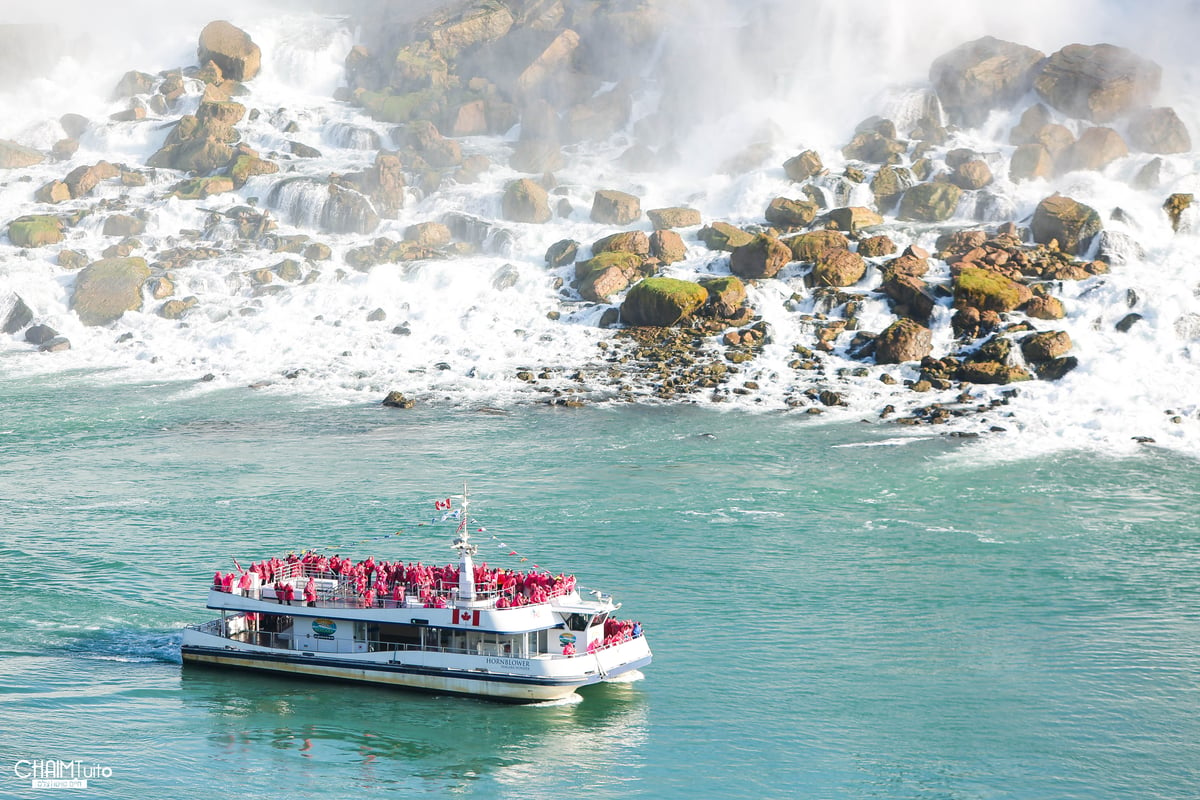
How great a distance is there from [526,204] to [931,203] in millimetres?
34182

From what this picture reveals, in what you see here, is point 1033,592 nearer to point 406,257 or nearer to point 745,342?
point 745,342

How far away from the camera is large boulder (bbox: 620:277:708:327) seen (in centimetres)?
9362

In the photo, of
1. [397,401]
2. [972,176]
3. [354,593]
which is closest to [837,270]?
[972,176]

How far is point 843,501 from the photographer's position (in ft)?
206

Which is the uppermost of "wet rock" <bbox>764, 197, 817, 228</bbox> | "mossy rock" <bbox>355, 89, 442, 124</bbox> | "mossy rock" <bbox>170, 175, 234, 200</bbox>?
"mossy rock" <bbox>355, 89, 442, 124</bbox>

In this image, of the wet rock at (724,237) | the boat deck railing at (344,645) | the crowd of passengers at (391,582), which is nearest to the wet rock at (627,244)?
the wet rock at (724,237)

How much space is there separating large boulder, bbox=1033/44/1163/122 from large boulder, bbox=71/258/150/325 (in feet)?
260

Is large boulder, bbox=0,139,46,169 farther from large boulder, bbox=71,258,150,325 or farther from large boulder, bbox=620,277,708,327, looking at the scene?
large boulder, bbox=620,277,708,327

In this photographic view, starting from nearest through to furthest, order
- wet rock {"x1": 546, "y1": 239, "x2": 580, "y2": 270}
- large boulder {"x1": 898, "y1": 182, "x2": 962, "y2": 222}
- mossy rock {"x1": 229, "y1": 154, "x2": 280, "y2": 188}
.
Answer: large boulder {"x1": 898, "y1": 182, "x2": 962, "y2": 222}
wet rock {"x1": 546, "y1": 239, "x2": 580, "y2": 270}
mossy rock {"x1": 229, "y1": 154, "x2": 280, "y2": 188}

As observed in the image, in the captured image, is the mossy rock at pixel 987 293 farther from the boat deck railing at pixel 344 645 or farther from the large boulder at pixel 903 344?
the boat deck railing at pixel 344 645

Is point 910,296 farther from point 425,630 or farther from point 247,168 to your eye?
point 247,168

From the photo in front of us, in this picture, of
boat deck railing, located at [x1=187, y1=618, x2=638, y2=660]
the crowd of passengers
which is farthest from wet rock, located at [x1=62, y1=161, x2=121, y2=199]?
boat deck railing, located at [x1=187, y1=618, x2=638, y2=660]

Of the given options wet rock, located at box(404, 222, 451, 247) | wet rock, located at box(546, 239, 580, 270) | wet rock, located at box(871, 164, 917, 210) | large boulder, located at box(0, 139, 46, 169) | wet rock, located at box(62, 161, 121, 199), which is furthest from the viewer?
large boulder, located at box(0, 139, 46, 169)

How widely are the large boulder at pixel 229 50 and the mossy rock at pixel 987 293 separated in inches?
3378
